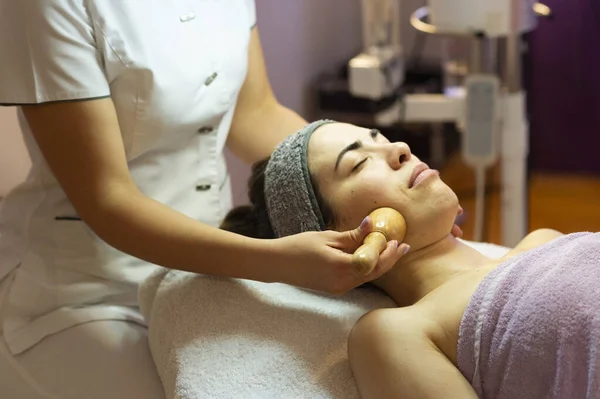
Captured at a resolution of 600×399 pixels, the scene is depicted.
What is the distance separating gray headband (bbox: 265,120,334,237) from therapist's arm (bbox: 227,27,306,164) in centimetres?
22

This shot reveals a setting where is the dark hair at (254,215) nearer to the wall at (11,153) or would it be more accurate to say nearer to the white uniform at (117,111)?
the white uniform at (117,111)

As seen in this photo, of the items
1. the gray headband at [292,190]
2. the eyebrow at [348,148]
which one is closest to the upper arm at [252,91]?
the gray headband at [292,190]

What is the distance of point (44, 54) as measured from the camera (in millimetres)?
1112

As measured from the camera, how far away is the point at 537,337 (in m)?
0.94

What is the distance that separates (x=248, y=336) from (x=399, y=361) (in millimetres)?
252

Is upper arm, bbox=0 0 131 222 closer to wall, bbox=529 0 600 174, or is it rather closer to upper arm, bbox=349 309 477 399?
upper arm, bbox=349 309 477 399

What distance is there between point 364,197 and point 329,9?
5.92ft

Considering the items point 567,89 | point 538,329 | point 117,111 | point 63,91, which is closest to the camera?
point 538,329

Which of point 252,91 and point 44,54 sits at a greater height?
point 44,54

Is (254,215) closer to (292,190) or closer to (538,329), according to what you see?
(292,190)

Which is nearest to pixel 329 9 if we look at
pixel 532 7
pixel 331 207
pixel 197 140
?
pixel 532 7

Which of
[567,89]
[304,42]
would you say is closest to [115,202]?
[304,42]

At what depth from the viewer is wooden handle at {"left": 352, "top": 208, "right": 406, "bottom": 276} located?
957 mm

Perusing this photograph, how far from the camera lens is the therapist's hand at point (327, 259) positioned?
1.01 meters
